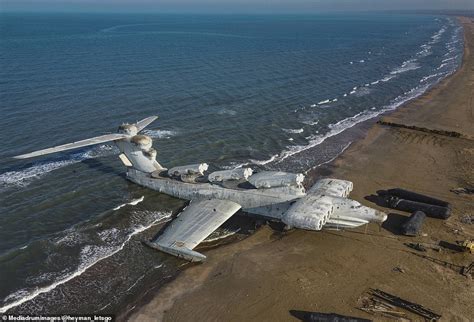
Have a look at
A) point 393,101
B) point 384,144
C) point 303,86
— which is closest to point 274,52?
point 303,86

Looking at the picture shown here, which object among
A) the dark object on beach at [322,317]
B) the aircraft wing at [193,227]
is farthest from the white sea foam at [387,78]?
the dark object on beach at [322,317]

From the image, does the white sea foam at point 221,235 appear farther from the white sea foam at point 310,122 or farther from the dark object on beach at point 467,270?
the white sea foam at point 310,122

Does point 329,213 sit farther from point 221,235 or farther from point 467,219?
point 467,219

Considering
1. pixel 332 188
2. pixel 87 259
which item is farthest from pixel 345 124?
pixel 87 259

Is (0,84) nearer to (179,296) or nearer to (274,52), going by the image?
(179,296)

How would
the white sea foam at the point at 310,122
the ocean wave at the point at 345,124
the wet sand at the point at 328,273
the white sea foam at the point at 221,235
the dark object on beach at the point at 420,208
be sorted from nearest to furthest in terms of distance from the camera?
the wet sand at the point at 328,273 → the white sea foam at the point at 221,235 → the dark object on beach at the point at 420,208 → the ocean wave at the point at 345,124 → the white sea foam at the point at 310,122
